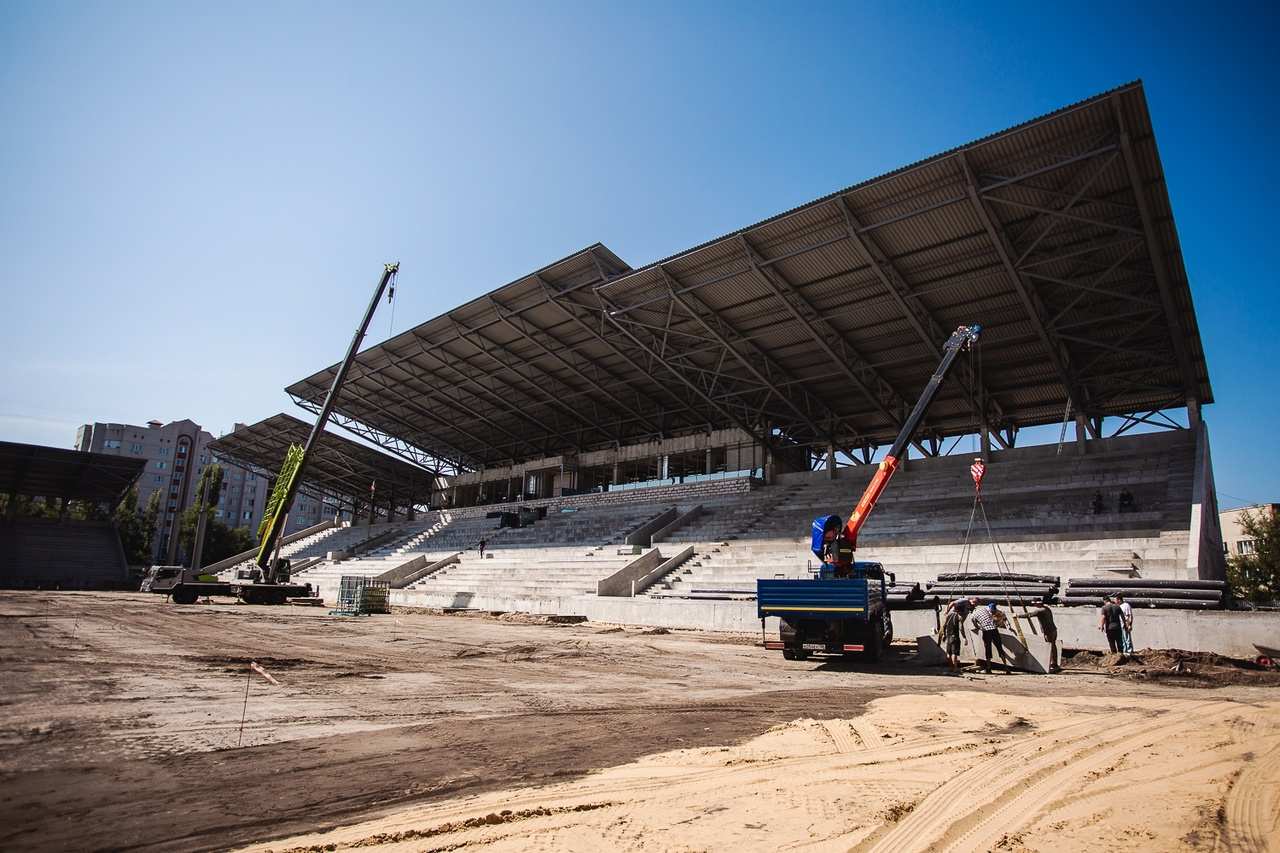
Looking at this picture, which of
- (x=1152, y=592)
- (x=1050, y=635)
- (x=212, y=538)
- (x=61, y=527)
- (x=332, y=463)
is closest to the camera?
(x=1050, y=635)

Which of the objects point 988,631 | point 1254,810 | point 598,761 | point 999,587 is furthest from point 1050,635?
point 598,761

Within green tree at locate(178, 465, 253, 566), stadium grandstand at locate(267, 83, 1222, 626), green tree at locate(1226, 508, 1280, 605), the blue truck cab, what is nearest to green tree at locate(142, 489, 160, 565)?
green tree at locate(178, 465, 253, 566)

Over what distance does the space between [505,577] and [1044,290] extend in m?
27.1

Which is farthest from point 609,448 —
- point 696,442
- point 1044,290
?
point 1044,290

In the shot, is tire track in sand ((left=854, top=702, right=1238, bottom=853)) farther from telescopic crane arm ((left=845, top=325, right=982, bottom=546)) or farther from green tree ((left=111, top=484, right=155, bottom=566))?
green tree ((left=111, top=484, right=155, bottom=566))

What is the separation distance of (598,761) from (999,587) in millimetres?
15909

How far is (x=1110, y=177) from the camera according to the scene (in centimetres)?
1948

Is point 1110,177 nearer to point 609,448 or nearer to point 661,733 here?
point 661,733

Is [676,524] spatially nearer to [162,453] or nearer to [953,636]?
[953,636]

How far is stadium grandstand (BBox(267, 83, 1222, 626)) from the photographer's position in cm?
2048

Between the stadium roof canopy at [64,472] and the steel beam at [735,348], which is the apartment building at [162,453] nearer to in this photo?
the stadium roof canopy at [64,472]

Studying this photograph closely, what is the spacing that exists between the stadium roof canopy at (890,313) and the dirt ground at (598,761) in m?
15.7

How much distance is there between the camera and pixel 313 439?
116 ft

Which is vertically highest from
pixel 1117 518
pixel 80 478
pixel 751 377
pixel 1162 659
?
pixel 751 377
